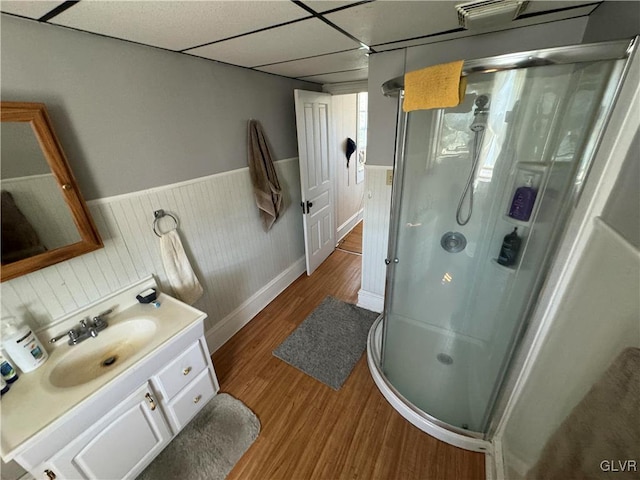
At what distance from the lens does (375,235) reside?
2.25 metres

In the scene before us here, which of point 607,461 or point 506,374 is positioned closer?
point 607,461

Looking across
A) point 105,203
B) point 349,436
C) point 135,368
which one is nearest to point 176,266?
point 105,203

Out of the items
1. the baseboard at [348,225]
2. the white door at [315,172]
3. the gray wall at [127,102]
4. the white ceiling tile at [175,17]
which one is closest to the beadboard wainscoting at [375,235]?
the white door at [315,172]

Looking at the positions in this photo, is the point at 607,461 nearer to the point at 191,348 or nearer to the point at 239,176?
the point at 191,348

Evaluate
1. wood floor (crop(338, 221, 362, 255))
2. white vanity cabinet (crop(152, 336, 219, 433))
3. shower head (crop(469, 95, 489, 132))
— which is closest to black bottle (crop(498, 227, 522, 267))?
shower head (crop(469, 95, 489, 132))

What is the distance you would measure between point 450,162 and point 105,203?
199 centimetres

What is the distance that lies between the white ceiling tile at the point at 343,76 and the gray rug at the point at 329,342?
2.22 m

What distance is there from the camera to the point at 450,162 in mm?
1589

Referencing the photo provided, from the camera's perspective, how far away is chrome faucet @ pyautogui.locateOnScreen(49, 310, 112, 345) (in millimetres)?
1251

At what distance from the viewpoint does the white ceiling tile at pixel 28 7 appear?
2.85ft

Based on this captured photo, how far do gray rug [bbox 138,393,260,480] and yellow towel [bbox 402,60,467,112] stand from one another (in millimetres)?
2039

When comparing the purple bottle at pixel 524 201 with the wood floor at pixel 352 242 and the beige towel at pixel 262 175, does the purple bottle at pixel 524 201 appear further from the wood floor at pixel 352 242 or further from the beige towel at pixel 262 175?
the wood floor at pixel 352 242

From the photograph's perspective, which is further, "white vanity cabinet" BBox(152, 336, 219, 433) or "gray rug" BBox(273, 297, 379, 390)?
"gray rug" BBox(273, 297, 379, 390)

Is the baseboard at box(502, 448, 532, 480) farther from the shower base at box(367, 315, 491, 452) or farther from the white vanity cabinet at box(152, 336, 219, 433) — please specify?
the white vanity cabinet at box(152, 336, 219, 433)
